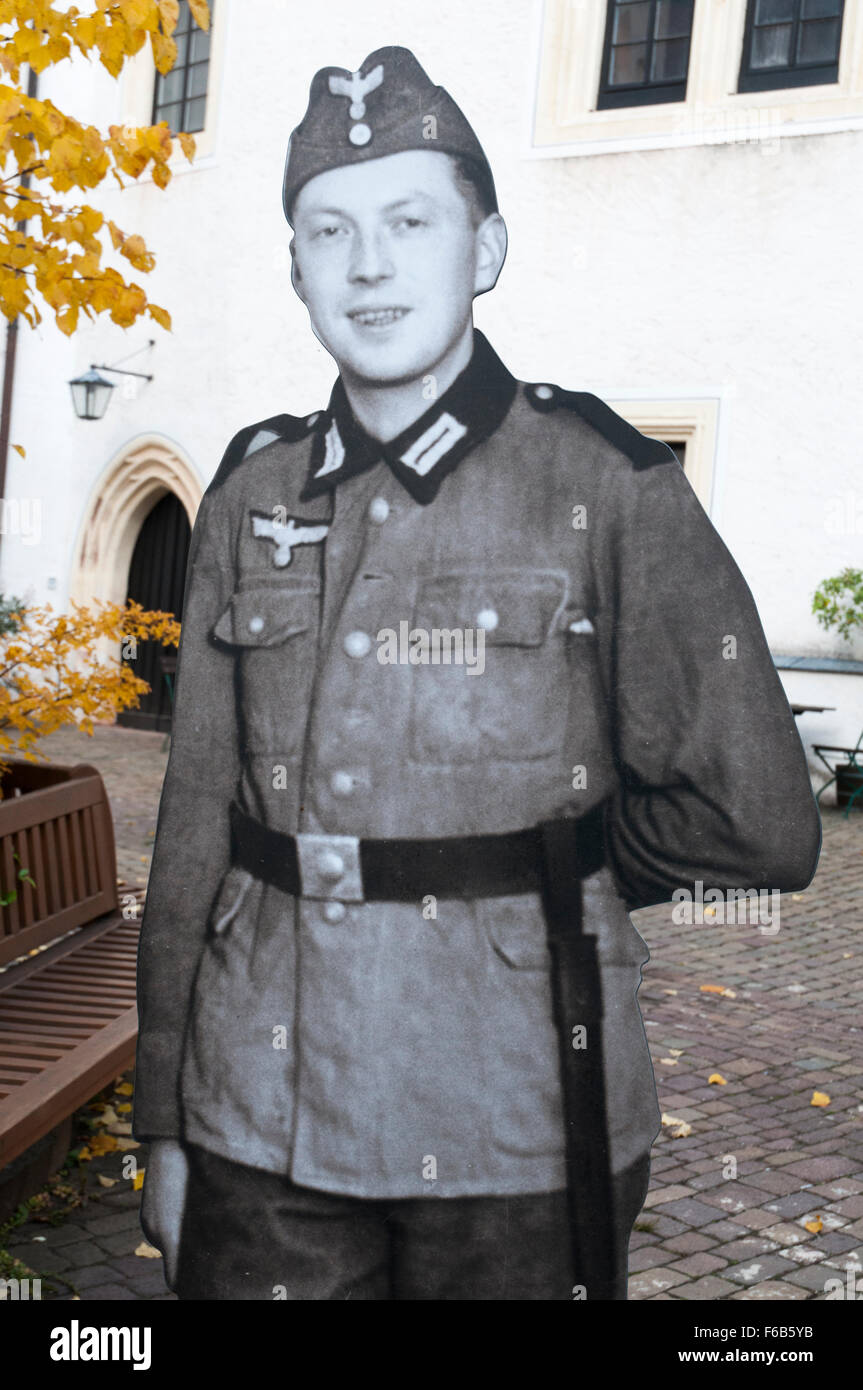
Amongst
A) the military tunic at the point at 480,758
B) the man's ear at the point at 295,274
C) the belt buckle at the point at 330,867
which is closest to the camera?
the military tunic at the point at 480,758

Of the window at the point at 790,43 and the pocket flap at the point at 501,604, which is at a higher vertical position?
the window at the point at 790,43

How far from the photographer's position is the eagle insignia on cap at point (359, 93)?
254 centimetres

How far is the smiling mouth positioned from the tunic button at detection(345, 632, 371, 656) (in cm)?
56

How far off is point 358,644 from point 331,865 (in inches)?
15.4

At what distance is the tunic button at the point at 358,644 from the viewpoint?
8.18 ft

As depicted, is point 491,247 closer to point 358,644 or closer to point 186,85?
point 358,644

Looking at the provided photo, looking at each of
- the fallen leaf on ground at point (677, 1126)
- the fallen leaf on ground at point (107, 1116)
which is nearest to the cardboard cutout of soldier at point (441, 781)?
the fallen leaf on ground at point (107, 1116)

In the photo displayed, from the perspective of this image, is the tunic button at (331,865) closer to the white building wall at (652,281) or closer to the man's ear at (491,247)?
the white building wall at (652,281)

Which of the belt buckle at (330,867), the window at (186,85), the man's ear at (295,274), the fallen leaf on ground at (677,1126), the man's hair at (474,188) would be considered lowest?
the fallen leaf on ground at (677,1126)

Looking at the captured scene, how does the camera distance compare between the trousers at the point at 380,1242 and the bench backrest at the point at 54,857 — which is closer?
the trousers at the point at 380,1242

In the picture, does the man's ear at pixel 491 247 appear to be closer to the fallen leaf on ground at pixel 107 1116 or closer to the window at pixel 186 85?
the window at pixel 186 85

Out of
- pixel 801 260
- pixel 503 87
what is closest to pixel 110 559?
pixel 503 87

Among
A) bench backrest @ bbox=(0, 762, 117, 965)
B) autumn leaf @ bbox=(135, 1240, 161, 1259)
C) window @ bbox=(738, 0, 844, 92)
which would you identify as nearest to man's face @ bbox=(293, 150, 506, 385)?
window @ bbox=(738, 0, 844, 92)

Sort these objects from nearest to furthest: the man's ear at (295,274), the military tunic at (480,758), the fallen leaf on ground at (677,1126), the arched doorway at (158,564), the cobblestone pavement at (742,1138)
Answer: the military tunic at (480,758) → the man's ear at (295,274) → the cobblestone pavement at (742,1138) → the arched doorway at (158,564) → the fallen leaf on ground at (677,1126)
